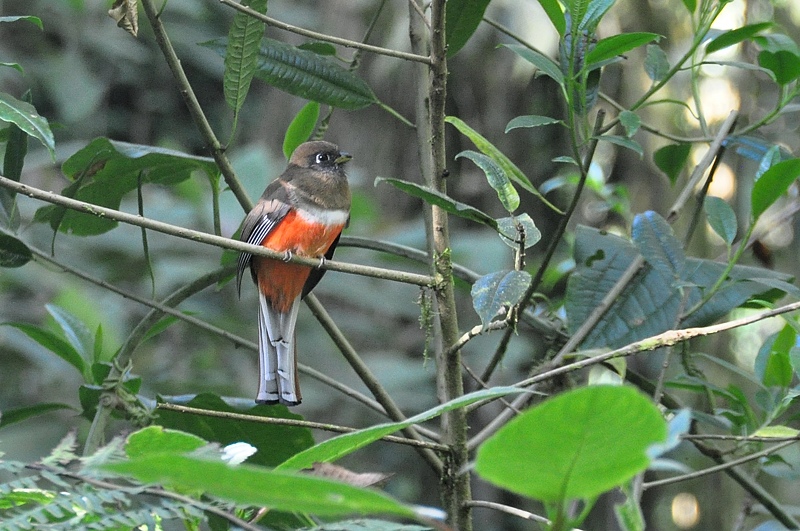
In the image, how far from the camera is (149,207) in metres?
4.84

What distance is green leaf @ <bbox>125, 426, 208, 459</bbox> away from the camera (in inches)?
36.4

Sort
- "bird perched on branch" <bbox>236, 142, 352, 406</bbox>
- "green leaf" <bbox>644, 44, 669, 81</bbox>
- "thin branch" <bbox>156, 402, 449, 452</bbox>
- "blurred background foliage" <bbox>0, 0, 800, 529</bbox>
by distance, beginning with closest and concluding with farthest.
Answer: "thin branch" <bbox>156, 402, 449, 452</bbox> → "green leaf" <bbox>644, 44, 669, 81</bbox> → "bird perched on branch" <bbox>236, 142, 352, 406</bbox> → "blurred background foliage" <bbox>0, 0, 800, 529</bbox>

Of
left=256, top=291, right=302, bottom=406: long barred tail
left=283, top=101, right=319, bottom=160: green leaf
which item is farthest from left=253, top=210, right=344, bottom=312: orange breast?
left=283, top=101, right=319, bottom=160: green leaf

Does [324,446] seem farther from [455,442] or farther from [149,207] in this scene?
[149,207]

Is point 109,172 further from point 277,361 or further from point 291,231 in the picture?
point 291,231

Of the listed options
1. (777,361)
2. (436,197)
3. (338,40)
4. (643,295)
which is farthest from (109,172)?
(777,361)

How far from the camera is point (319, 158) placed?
376 cm

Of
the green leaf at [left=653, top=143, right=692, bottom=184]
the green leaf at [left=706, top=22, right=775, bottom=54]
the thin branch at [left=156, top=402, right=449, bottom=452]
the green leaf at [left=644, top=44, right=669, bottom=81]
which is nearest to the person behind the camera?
the thin branch at [left=156, top=402, right=449, bottom=452]

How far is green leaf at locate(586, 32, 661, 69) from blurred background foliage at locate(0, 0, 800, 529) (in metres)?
2.53

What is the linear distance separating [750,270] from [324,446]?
4.82ft

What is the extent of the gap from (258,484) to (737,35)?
5.95 feet

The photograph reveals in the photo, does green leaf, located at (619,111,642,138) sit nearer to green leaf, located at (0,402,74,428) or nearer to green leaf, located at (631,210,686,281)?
green leaf, located at (631,210,686,281)

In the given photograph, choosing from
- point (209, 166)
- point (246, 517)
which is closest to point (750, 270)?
point (209, 166)

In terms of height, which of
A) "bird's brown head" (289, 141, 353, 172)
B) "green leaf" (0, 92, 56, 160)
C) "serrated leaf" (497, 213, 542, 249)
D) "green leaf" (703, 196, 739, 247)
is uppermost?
"bird's brown head" (289, 141, 353, 172)
